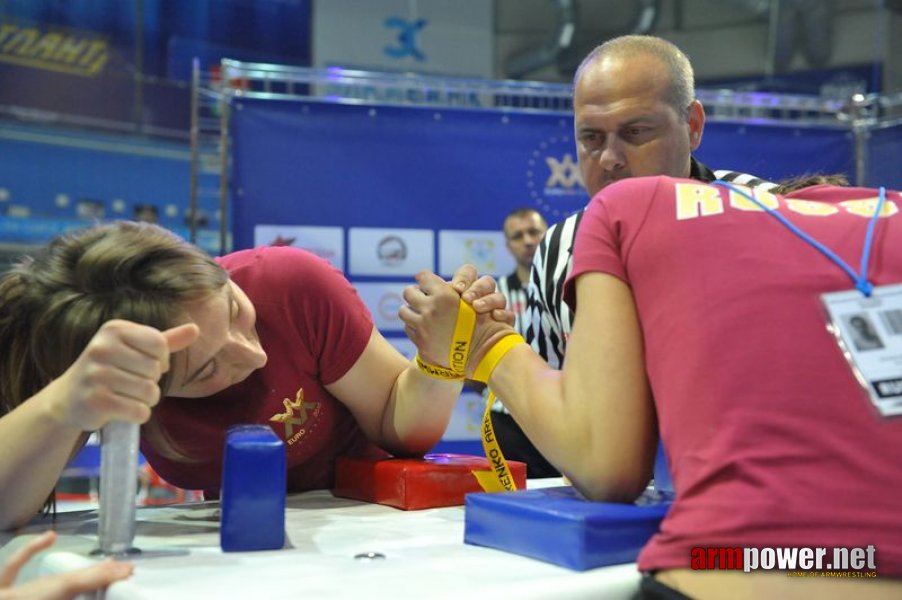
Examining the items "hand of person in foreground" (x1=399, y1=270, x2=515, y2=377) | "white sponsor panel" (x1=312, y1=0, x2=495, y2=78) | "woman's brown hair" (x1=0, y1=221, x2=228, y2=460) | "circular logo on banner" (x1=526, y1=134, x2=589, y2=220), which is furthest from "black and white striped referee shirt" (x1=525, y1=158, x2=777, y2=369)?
"white sponsor panel" (x1=312, y1=0, x2=495, y2=78)

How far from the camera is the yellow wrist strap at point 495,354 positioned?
3.98 feet

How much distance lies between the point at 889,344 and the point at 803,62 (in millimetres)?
7570

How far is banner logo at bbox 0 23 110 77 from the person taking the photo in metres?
6.67

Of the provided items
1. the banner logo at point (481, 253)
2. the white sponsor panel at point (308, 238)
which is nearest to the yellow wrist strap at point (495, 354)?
the white sponsor panel at point (308, 238)

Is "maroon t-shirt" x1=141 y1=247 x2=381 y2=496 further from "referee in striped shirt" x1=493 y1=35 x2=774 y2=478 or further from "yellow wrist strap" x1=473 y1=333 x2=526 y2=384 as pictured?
"referee in striped shirt" x1=493 y1=35 x2=774 y2=478

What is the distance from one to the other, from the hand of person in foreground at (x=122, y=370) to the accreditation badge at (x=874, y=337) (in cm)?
67

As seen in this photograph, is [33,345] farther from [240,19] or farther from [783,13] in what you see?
[783,13]

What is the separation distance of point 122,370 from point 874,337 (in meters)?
0.76

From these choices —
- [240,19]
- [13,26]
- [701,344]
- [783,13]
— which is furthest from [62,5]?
[701,344]

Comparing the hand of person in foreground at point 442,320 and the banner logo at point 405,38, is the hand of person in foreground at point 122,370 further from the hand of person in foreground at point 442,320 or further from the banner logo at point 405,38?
the banner logo at point 405,38

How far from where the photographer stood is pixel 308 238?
144 inches

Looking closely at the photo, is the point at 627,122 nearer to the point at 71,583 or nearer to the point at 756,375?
the point at 756,375

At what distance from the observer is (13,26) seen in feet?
22.0

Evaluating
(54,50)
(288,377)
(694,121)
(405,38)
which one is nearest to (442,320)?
(288,377)
